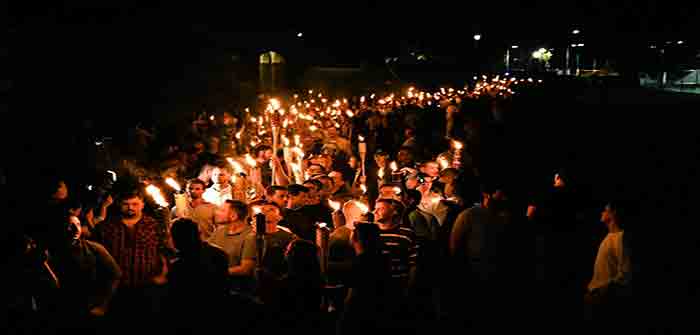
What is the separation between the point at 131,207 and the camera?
5.89 m

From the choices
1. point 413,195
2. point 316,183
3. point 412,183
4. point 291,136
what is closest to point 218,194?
point 316,183

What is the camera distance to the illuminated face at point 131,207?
19.3 feet

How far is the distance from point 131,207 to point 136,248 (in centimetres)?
32

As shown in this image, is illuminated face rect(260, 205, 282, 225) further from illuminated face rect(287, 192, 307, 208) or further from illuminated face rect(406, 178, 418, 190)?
illuminated face rect(406, 178, 418, 190)

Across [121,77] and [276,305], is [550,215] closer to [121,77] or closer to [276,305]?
[276,305]

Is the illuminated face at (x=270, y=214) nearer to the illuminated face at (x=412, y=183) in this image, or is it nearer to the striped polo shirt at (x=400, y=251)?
the striped polo shirt at (x=400, y=251)

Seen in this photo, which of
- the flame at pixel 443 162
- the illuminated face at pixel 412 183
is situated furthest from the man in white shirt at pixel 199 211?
the flame at pixel 443 162

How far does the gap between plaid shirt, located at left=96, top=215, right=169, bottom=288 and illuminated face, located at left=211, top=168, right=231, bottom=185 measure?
8.54ft

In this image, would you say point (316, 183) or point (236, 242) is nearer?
point (236, 242)

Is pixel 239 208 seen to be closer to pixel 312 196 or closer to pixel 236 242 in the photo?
pixel 236 242

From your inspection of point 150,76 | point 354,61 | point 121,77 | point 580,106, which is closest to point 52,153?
point 121,77

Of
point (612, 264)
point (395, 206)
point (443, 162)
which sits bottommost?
point (612, 264)

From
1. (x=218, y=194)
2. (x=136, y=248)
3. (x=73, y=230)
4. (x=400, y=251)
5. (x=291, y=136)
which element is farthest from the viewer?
(x=291, y=136)

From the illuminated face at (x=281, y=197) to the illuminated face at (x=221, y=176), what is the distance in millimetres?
1012
